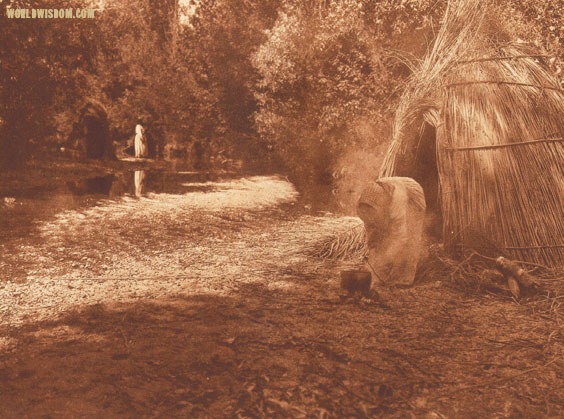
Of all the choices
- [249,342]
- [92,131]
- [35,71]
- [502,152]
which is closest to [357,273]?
[249,342]

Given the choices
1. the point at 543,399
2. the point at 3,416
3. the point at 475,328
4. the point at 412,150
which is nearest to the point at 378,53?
the point at 412,150

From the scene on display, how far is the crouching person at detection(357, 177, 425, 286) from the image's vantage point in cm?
573

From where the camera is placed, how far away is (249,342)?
14.1 ft

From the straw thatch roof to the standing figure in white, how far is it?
67.8 feet

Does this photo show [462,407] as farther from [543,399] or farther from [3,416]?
[3,416]

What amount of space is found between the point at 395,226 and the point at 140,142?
21.4m

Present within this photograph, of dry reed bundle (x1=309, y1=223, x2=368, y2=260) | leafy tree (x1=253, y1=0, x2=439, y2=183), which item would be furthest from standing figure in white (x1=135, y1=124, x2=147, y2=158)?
dry reed bundle (x1=309, y1=223, x2=368, y2=260)

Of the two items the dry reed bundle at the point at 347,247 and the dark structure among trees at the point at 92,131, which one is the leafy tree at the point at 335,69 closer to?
the dry reed bundle at the point at 347,247

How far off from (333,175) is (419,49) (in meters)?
5.15

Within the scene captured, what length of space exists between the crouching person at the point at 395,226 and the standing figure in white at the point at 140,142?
68.7 feet

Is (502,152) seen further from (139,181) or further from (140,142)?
(140,142)

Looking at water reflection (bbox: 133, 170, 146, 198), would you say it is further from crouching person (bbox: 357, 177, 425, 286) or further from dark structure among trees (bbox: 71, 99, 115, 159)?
crouching person (bbox: 357, 177, 425, 286)

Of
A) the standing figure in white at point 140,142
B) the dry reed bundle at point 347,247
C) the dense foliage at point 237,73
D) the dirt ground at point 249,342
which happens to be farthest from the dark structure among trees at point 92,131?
the dry reed bundle at point 347,247

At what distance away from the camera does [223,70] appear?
2653cm
